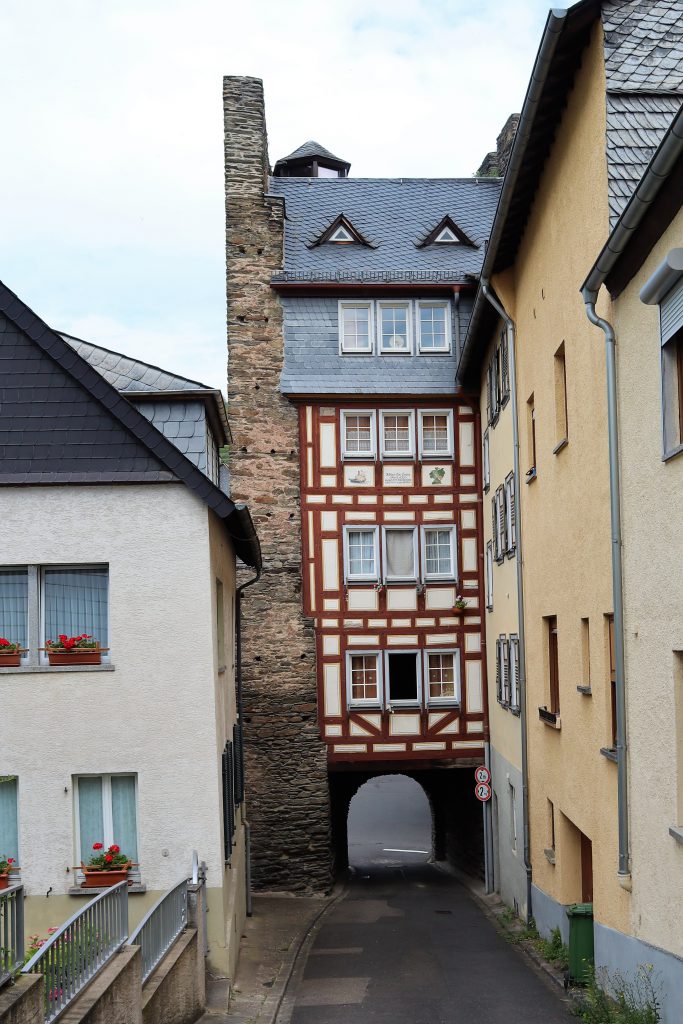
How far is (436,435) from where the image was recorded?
26406 millimetres

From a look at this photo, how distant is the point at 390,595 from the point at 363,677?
1.84m

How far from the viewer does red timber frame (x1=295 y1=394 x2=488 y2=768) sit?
2578 cm

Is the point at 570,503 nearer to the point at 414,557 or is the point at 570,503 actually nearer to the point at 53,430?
the point at 53,430

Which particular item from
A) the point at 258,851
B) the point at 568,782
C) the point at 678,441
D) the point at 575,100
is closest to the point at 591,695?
the point at 568,782

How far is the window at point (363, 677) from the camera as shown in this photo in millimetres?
25900

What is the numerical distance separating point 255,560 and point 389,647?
6932 mm

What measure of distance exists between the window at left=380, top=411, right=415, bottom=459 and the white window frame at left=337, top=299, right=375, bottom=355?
148cm

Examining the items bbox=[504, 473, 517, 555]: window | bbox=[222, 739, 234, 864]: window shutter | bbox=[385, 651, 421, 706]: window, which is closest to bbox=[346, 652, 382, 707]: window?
bbox=[385, 651, 421, 706]: window

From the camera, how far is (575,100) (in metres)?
13.5

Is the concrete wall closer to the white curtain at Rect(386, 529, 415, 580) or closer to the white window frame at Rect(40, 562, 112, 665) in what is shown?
the white window frame at Rect(40, 562, 112, 665)

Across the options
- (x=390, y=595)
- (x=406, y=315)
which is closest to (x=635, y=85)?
(x=406, y=315)

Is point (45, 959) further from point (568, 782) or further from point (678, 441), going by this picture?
point (568, 782)

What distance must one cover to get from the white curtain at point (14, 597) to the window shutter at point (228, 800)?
3.30 meters

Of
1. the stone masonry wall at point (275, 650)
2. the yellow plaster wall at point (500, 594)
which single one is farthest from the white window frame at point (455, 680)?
the stone masonry wall at point (275, 650)
